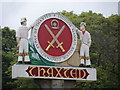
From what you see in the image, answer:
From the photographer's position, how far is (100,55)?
2894 centimetres

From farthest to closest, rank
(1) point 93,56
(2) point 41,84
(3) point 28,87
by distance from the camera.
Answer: (1) point 93,56, (3) point 28,87, (2) point 41,84

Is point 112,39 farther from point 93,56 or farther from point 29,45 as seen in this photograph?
point 29,45

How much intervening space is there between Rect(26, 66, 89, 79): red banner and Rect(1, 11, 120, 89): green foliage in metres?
8.27

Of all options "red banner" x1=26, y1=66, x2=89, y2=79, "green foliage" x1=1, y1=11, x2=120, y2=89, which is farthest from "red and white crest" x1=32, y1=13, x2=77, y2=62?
"green foliage" x1=1, y1=11, x2=120, y2=89

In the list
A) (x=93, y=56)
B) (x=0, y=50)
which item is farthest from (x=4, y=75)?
(x=93, y=56)

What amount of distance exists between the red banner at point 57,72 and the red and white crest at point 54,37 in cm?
45

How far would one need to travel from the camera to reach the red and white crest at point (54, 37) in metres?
18.6

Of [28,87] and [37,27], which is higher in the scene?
[37,27]

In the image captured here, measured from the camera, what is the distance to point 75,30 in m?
19.5

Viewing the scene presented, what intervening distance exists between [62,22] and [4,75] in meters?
11.1

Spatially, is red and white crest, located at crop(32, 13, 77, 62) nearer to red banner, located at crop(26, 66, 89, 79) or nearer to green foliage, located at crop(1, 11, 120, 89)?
red banner, located at crop(26, 66, 89, 79)

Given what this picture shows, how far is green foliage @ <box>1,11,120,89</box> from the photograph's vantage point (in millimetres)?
27766

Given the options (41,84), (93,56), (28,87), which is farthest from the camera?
(93,56)

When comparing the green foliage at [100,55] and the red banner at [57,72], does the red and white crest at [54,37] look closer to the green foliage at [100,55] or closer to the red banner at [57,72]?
the red banner at [57,72]
